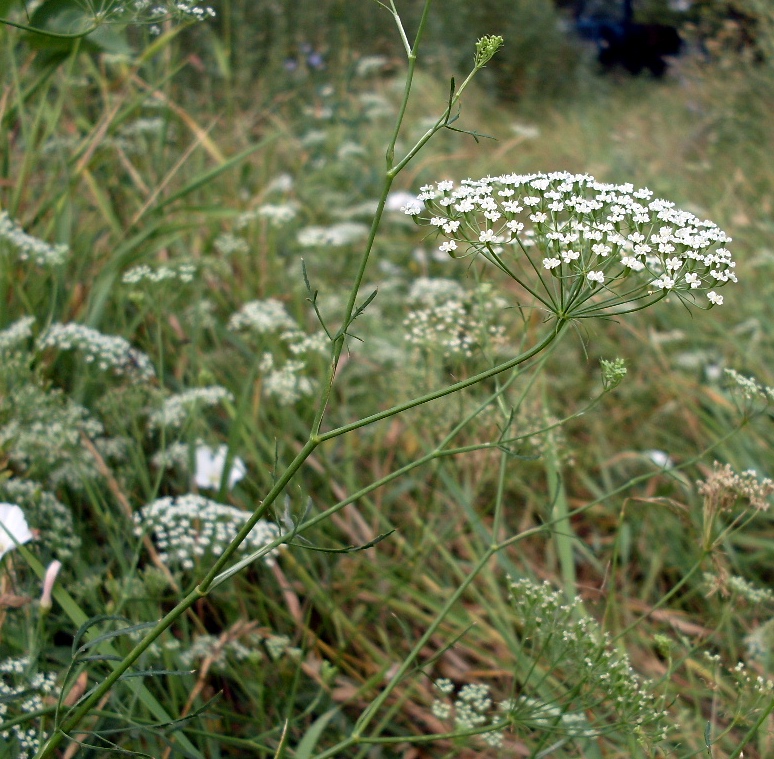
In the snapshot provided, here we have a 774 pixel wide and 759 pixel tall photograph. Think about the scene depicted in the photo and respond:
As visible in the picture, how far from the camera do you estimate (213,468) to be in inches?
81.4

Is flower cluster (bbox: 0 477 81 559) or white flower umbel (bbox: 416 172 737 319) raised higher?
white flower umbel (bbox: 416 172 737 319)

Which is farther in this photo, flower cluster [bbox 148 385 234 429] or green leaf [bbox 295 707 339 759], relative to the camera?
flower cluster [bbox 148 385 234 429]

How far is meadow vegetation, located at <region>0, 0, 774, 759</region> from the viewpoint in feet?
4.04

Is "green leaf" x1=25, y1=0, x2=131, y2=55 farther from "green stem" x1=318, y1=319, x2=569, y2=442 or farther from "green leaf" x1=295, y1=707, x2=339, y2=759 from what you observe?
"green leaf" x1=295, y1=707, x2=339, y2=759

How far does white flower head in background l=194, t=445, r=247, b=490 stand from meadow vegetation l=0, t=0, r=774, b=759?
11mm

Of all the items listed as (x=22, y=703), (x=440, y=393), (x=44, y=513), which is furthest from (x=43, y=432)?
(x=440, y=393)

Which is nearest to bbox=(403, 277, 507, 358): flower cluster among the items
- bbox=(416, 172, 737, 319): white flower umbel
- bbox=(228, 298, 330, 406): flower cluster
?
bbox=(228, 298, 330, 406): flower cluster

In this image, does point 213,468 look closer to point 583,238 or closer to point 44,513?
point 44,513

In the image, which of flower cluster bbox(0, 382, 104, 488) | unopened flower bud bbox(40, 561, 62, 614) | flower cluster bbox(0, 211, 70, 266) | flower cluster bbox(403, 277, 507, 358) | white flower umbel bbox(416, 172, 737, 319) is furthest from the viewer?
flower cluster bbox(0, 211, 70, 266)

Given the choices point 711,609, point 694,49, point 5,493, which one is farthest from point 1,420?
point 694,49

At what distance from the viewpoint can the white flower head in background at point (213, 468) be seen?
1986 millimetres

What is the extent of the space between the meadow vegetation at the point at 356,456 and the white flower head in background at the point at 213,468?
11 millimetres

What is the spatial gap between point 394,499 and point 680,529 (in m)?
0.87

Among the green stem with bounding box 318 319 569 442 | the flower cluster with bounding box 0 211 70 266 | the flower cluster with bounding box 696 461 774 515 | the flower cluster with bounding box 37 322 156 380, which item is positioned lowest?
the flower cluster with bounding box 37 322 156 380
